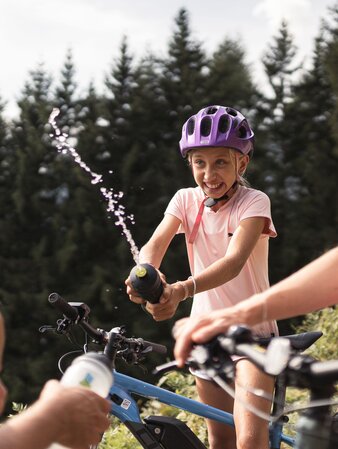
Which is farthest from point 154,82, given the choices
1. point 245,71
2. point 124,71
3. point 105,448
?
point 105,448

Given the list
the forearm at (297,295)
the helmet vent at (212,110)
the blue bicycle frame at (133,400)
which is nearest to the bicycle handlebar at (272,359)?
the forearm at (297,295)

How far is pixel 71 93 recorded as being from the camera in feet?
66.4

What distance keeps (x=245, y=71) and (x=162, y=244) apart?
60.2 ft

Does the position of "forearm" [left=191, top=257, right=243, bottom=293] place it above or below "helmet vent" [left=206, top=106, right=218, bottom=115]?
below

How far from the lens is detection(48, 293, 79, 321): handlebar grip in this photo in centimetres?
328

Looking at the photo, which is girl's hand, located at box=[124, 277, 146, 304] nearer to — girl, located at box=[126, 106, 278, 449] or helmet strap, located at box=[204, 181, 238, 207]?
girl, located at box=[126, 106, 278, 449]

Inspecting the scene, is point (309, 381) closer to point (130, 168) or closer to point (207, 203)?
point (207, 203)

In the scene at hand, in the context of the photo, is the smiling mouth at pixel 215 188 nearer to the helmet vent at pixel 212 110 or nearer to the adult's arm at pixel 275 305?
the helmet vent at pixel 212 110

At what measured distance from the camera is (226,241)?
3.99 m

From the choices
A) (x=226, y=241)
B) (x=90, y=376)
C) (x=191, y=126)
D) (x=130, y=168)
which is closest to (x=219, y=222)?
(x=226, y=241)

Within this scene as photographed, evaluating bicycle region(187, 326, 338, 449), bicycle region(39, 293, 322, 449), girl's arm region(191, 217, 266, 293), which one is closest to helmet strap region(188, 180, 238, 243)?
girl's arm region(191, 217, 266, 293)

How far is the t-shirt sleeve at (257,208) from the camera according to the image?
388 centimetres

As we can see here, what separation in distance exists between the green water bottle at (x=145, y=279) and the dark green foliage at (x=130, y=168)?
15398 mm

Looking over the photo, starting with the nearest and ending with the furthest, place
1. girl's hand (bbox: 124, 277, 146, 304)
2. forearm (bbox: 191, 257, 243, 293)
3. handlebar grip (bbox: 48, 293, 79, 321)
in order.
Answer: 1. girl's hand (bbox: 124, 277, 146, 304)
2. handlebar grip (bbox: 48, 293, 79, 321)
3. forearm (bbox: 191, 257, 243, 293)
